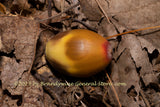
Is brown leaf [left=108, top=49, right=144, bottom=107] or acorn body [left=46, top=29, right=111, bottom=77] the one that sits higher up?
acorn body [left=46, top=29, right=111, bottom=77]

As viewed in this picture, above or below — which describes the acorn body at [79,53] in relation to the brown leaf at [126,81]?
above

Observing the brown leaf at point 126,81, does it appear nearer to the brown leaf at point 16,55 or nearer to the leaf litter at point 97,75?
Result: the leaf litter at point 97,75

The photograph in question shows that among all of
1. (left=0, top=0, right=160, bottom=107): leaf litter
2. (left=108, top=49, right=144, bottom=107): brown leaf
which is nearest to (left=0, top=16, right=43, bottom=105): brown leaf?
(left=0, top=0, right=160, bottom=107): leaf litter

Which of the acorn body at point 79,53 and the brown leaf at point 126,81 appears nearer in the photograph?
the acorn body at point 79,53

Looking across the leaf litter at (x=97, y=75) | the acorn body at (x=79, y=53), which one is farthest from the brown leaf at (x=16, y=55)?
the acorn body at (x=79, y=53)

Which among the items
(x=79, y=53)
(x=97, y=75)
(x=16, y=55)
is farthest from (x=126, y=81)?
(x=16, y=55)

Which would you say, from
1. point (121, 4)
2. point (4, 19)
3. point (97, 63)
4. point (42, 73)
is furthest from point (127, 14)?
point (4, 19)

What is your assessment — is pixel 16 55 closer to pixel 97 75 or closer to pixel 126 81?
pixel 97 75

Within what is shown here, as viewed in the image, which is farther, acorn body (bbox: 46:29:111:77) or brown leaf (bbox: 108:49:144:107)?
brown leaf (bbox: 108:49:144:107)

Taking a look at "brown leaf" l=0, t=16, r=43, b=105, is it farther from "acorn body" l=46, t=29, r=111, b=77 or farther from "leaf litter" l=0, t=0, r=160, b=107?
"acorn body" l=46, t=29, r=111, b=77
